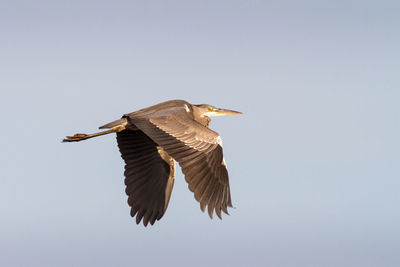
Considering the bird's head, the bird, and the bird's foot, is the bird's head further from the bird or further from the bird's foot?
the bird's foot

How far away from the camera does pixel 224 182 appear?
10.9 metres

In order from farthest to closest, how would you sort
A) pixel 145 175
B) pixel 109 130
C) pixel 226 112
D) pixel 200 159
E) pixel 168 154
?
pixel 226 112, pixel 145 175, pixel 109 130, pixel 168 154, pixel 200 159

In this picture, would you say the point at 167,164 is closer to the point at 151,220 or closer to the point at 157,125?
the point at 151,220

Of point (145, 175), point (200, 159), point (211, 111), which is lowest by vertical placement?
point (200, 159)

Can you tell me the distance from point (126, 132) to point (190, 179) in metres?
3.29

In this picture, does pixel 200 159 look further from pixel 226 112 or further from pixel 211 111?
pixel 226 112

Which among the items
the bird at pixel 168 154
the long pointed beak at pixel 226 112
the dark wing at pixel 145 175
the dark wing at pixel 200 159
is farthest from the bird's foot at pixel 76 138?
the long pointed beak at pixel 226 112

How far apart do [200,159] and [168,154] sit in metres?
1.63

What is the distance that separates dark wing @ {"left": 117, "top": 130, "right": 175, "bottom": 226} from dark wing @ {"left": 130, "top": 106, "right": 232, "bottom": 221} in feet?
6.73

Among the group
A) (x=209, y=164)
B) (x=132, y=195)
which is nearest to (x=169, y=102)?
(x=132, y=195)

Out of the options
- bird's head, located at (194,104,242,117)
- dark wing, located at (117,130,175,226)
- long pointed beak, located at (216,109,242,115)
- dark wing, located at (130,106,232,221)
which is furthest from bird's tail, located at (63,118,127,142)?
long pointed beak, located at (216,109,242,115)

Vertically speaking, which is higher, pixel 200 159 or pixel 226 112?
pixel 226 112

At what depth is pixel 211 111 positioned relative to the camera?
14680 millimetres

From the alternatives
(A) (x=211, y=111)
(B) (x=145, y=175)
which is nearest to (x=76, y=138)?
(B) (x=145, y=175)
